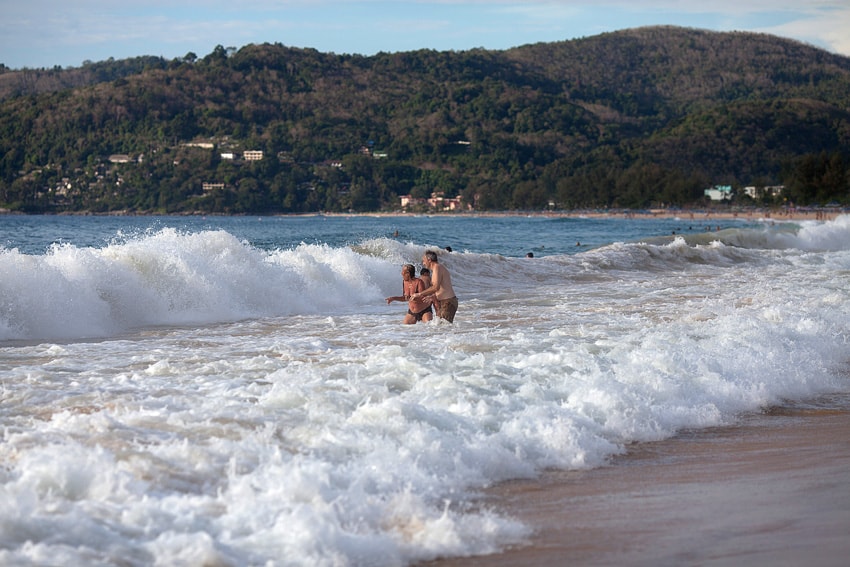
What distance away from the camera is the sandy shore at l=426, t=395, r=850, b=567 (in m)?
5.17

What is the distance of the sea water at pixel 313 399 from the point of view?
17.1 ft

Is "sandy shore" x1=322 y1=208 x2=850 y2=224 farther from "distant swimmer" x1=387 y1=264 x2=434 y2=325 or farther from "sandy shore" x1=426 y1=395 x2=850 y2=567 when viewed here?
"sandy shore" x1=426 y1=395 x2=850 y2=567

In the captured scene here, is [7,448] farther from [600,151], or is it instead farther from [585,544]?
[600,151]

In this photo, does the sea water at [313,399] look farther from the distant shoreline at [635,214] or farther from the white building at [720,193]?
the white building at [720,193]

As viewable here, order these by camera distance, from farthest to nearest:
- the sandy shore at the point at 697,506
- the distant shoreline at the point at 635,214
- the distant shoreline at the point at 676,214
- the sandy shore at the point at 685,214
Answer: the distant shoreline at the point at 635,214
the sandy shore at the point at 685,214
the distant shoreline at the point at 676,214
the sandy shore at the point at 697,506

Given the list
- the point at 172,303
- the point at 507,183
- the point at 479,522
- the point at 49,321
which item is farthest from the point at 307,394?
the point at 507,183

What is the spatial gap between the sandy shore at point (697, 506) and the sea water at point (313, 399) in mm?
256

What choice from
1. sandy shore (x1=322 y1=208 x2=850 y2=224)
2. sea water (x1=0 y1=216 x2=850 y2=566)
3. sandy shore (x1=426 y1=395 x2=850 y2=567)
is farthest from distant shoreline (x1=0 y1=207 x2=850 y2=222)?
sandy shore (x1=426 y1=395 x2=850 y2=567)

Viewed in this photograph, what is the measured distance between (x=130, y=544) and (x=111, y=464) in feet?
3.33

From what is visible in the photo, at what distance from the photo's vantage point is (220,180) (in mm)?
165125

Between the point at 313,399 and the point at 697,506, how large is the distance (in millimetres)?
3057

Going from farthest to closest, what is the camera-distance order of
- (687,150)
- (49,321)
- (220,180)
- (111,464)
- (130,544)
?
(687,150) → (220,180) → (49,321) → (111,464) → (130,544)

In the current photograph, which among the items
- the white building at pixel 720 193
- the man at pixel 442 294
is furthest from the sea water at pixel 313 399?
the white building at pixel 720 193

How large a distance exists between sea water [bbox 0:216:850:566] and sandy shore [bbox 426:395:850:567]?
256 mm
